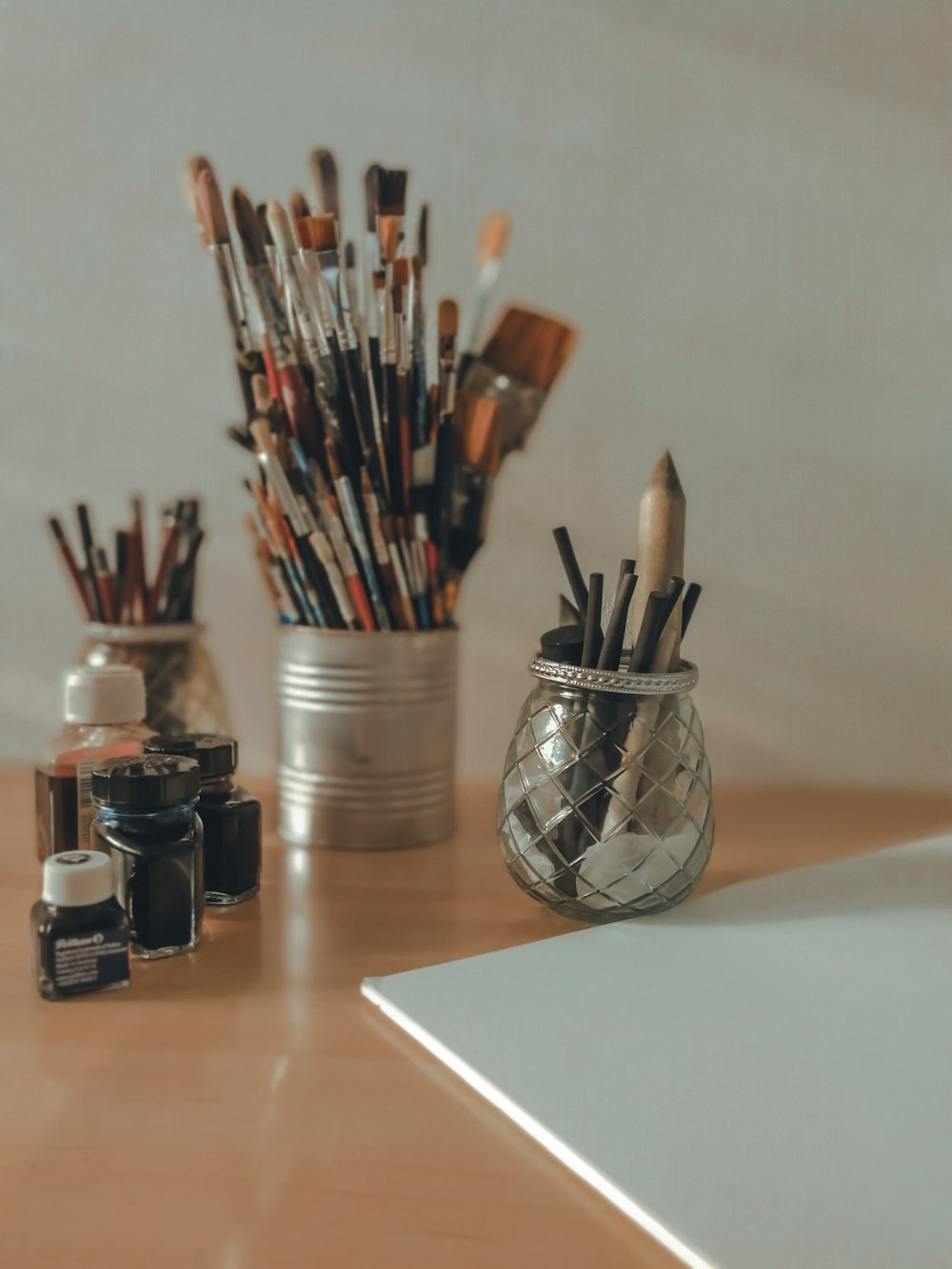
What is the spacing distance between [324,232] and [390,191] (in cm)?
5

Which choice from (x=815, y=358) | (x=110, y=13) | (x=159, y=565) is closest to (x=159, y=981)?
(x=159, y=565)

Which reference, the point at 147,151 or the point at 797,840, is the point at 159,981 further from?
the point at 147,151

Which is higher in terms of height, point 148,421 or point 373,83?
point 373,83

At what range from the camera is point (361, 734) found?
0.72 meters

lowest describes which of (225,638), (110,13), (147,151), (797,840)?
(797,840)

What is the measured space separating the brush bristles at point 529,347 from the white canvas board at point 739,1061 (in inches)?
14.6

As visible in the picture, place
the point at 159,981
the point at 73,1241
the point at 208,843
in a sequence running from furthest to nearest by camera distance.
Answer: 1. the point at 208,843
2. the point at 159,981
3. the point at 73,1241

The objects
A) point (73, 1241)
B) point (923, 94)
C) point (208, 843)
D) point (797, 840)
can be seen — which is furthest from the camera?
point (923, 94)

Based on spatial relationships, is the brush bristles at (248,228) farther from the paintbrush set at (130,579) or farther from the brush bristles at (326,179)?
the paintbrush set at (130,579)

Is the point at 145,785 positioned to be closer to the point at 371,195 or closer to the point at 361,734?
the point at 361,734

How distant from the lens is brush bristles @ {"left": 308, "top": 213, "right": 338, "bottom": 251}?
2.19 ft

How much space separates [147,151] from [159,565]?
42 cm

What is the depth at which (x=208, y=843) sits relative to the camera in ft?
1.99

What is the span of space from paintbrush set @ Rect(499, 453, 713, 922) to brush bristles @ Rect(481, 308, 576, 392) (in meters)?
0.21
